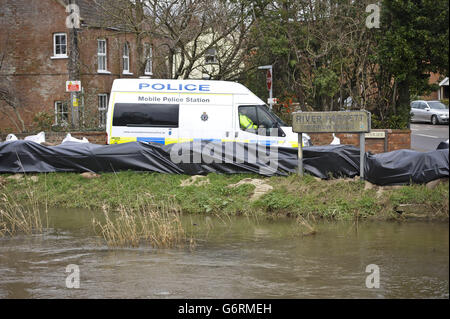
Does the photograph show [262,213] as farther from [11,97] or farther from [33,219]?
[11,97]

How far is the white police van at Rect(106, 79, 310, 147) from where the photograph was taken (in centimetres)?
1912

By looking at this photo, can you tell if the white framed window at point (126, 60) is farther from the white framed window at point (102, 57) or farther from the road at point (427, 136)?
the road at point (427, 136)

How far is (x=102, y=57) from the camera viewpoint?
37.1 metres

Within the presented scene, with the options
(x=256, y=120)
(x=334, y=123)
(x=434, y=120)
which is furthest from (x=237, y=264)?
(x=434, y=120)

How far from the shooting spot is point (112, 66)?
37531 mm

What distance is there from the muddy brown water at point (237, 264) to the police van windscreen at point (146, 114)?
643cm

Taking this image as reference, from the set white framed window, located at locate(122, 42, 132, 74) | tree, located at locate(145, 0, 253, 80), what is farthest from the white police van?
white framed window, located at locate(122, 42, 132, 74)

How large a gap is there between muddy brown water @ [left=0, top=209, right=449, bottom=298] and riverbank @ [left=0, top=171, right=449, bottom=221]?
2.03ft

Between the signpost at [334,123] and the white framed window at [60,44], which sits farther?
the white framed window at [60,44]

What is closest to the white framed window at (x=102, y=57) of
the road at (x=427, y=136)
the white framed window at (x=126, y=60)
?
the white framed window at (x=126, y=60)

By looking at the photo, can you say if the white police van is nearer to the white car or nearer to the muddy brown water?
the muddy brown water

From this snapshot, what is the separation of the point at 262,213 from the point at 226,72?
13827mm

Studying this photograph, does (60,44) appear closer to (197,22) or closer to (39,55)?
(39,55)

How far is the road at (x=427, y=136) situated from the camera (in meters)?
28.1
